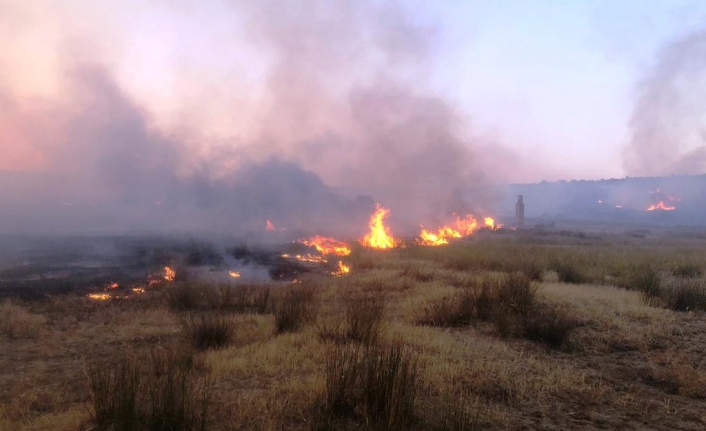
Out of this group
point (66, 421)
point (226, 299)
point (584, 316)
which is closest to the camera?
point (66, 421)

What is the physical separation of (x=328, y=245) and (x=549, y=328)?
24186 mm

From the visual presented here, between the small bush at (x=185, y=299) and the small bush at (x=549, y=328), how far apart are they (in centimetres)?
827

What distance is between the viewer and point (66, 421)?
4.61 meters

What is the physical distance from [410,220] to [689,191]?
97396 millimetres

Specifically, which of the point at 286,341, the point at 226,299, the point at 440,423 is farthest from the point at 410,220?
the point at 440,423

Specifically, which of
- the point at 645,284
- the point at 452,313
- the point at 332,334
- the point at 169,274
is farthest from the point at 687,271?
the point at 169,274

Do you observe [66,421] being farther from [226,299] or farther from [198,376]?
[226,299]

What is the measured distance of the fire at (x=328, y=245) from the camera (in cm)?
2847

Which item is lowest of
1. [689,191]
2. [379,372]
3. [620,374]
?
[620,374]

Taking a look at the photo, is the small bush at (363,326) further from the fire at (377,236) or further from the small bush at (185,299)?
the fire at (377,236)

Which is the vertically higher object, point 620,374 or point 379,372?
point 379,372

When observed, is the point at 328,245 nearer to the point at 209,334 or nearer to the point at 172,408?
the point at 209,334

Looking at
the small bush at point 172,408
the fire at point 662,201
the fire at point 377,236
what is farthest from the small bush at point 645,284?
the fire at point 662,201

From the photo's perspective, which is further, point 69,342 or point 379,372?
point 69,342
